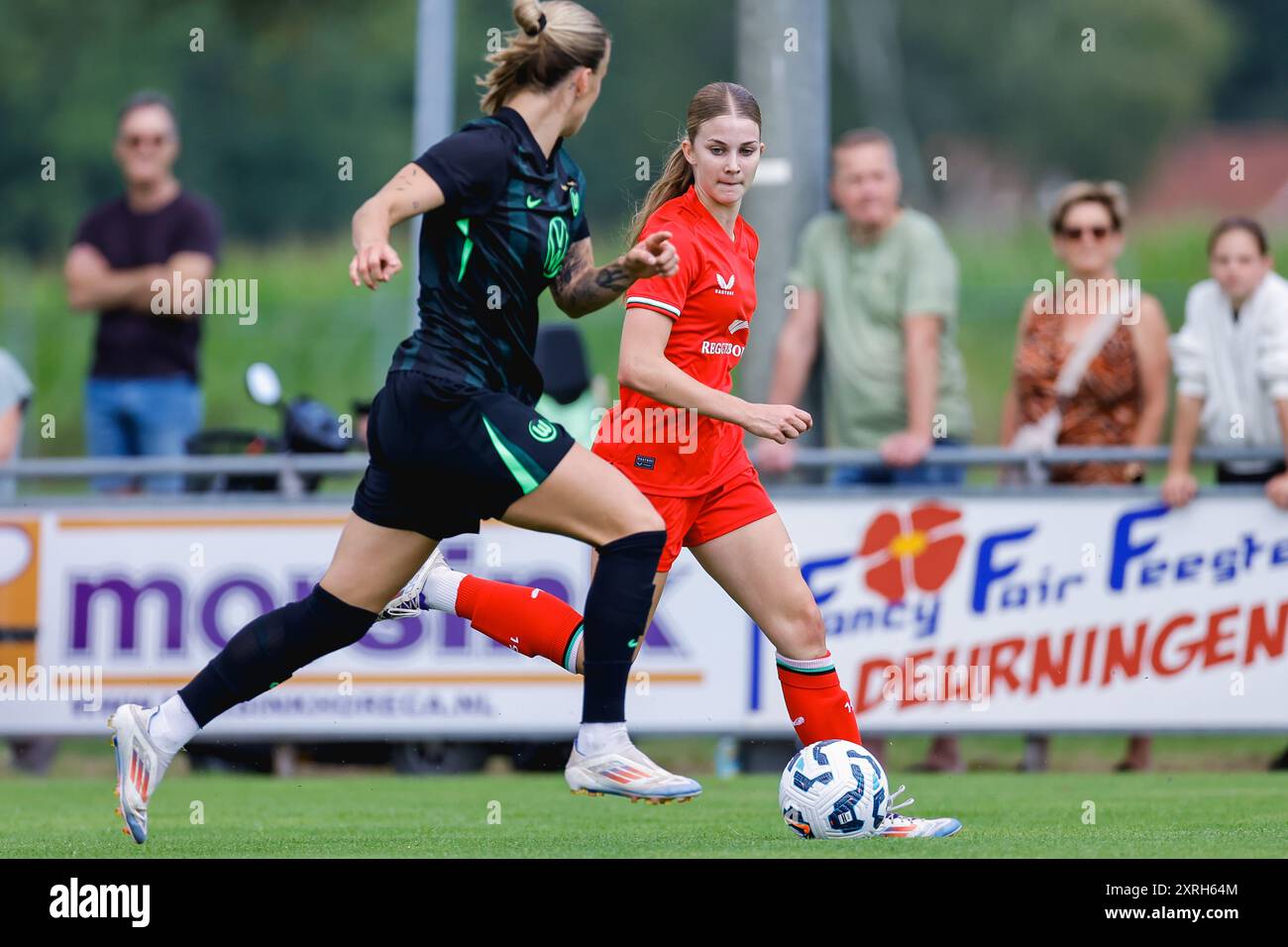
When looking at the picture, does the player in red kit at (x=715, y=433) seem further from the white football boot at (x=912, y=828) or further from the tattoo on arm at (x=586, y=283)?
the tattoo on arm at (x=586, y=283)

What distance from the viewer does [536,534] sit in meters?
10.1

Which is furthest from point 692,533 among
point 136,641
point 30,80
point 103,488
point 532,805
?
point 30,80

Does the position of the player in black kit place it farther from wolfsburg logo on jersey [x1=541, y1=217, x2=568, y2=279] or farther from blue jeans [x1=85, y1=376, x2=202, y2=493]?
blue jeans [x1=85, y1=376, x2=202, y2=493]

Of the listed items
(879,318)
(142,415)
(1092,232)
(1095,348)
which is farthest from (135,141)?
(1095,348)

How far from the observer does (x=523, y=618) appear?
23.0 feet

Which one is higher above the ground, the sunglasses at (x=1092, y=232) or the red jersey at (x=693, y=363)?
the sunglasses at (x=1092, y=232)

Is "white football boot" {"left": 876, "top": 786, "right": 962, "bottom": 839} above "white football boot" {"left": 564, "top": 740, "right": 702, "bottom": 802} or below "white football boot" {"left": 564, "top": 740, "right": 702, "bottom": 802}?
below

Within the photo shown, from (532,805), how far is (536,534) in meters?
2.05

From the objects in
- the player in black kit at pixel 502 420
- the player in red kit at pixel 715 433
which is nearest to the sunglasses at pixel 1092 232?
the player in red kit at pixel 715 433

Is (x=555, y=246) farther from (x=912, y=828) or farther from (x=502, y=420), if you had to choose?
(x=912, y=828)

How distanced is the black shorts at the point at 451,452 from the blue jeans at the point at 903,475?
4248 millimetres

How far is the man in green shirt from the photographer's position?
33.7 ft

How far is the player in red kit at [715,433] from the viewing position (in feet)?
21.7

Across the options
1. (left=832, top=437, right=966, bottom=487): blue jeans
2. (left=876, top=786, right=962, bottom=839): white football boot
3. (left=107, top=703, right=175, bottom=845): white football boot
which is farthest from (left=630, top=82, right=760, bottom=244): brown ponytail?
(left=832, top=437, right=966, bottom=487): blue jeans
